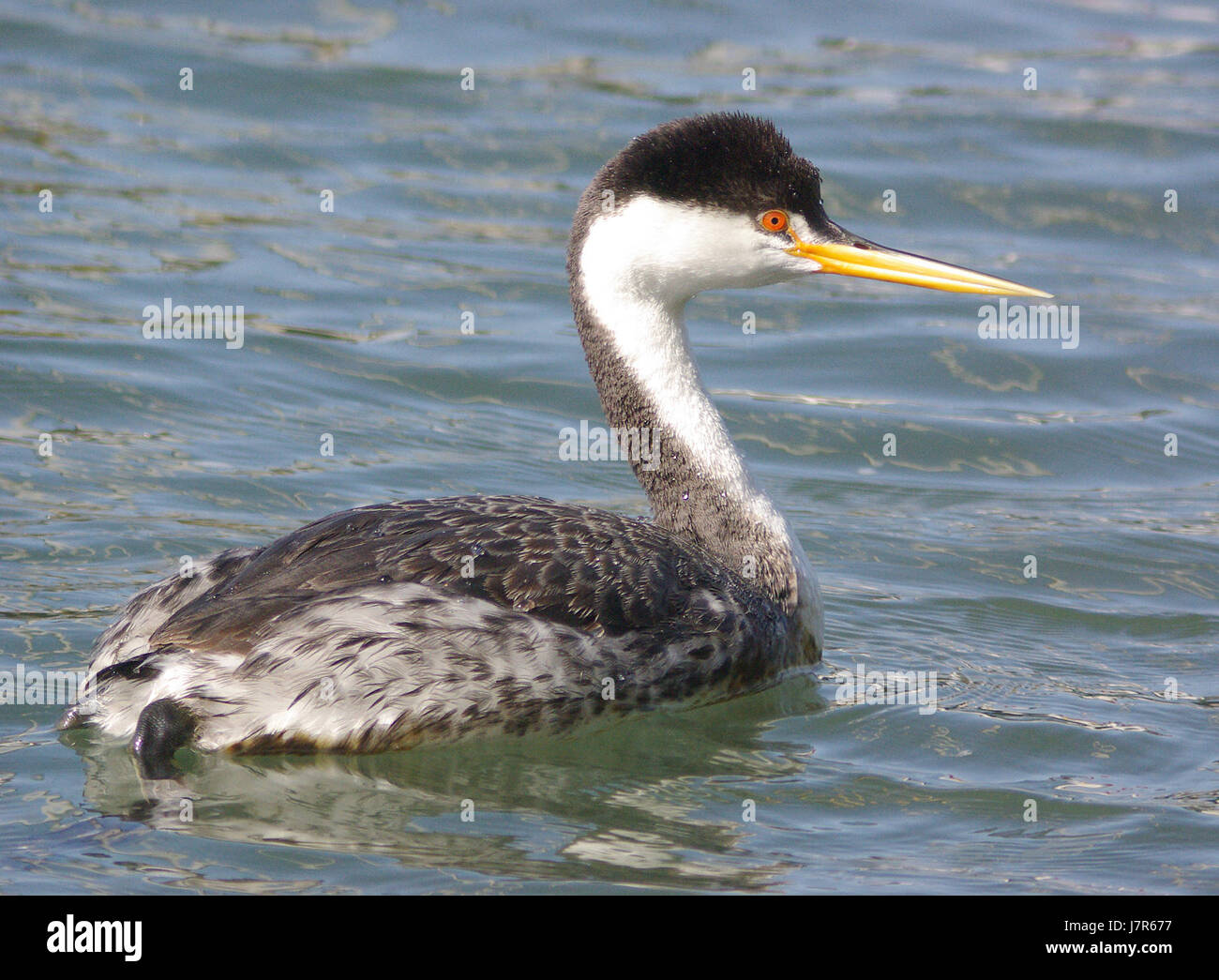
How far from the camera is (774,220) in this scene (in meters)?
6.26

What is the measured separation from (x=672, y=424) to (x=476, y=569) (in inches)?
50.7

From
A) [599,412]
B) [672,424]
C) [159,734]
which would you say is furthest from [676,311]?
[599,412]

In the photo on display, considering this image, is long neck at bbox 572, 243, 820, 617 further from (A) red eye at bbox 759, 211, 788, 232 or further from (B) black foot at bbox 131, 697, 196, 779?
(B) black foot at bbox 131, 697, 196, 779

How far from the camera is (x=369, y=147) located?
41.2ft

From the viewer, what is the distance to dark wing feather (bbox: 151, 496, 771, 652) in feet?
17.1

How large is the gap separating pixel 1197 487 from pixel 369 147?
668cm

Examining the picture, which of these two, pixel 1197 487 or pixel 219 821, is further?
pixel 1197 487

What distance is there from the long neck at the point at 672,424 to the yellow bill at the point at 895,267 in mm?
550

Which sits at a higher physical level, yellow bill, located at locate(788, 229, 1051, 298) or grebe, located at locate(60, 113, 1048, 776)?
yellow bill, located at locate(788, 229, 1051, 298)

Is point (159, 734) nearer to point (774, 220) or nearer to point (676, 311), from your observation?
point (676, 311)

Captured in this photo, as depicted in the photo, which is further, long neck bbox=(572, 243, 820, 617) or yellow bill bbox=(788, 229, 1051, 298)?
yellow bill bbox=(788, 229, 1051, 298)

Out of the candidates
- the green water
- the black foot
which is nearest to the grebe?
the black foot
